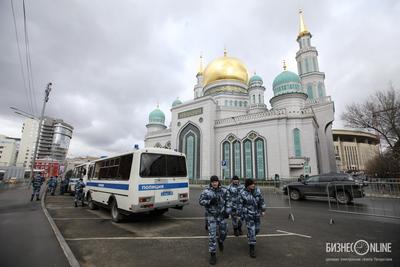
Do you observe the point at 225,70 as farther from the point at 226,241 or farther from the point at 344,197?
the point at 226,241

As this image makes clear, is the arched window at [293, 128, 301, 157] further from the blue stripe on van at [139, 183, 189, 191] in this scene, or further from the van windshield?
the blue stripe on van at [139, 183, 189, 191]

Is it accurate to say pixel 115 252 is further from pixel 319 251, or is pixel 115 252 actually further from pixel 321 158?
pixel 321 158

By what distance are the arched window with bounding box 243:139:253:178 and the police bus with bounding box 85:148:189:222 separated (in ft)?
70.5

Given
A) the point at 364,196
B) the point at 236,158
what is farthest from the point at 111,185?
the point at 236,158

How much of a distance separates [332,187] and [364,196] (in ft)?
4.79

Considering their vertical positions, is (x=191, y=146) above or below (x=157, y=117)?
below

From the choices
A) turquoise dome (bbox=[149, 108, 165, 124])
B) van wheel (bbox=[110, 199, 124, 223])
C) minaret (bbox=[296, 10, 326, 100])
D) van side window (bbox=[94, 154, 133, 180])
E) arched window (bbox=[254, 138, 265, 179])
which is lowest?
van wheel (bbox=[110, 199, 124, 223])

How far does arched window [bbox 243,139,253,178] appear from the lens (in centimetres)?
2794

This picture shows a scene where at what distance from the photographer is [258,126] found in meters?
28.4

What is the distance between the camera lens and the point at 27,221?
23.1ft

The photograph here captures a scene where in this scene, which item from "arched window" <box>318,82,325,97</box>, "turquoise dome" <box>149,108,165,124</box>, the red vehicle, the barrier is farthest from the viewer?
"turquoise dome" <box>149,108,165,124</box>

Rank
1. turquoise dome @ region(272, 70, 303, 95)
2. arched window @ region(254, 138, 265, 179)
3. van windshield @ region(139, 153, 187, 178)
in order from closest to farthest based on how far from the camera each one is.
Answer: van windshield @ region(139, 153, 187, 178)
arched window @ region(254, 138, 265, 179)
turquoise dome @ region(272, 70, 303, 95)

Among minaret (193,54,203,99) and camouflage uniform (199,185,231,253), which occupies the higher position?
minaret (193,54,203,99)

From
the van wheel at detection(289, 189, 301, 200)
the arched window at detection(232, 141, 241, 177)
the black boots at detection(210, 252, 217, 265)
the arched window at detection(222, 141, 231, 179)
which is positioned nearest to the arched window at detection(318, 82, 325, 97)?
the arched window at detection(232, 141, 241, 177)
